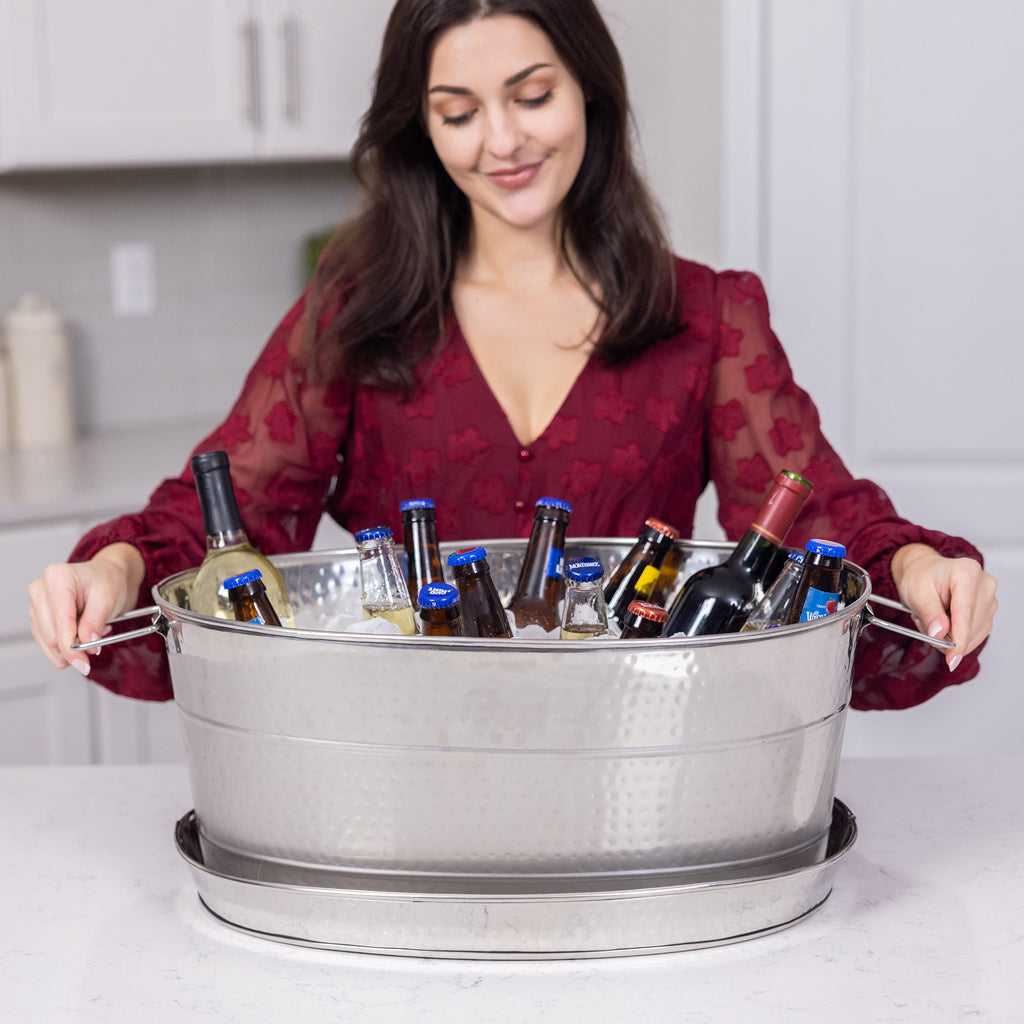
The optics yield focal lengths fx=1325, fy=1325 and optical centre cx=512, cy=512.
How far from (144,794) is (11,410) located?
5.63 feet

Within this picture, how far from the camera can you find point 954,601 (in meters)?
0.94

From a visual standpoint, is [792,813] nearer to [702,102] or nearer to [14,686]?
[14,686]

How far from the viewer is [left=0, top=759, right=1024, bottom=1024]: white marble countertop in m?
0.76

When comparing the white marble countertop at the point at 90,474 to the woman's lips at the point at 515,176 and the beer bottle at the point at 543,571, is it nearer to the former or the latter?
the woman's lips at the point at 515,176

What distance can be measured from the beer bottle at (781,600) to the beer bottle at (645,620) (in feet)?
0.27

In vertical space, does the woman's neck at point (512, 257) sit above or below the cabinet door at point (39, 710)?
above

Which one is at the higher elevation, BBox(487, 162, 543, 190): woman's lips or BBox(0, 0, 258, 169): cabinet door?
BBox(0, 0, 258, 169): cabinet door

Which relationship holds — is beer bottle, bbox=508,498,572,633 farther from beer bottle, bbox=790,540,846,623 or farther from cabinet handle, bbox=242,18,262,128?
cabinet handle, bbox=242,18,262,128

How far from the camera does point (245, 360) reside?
3.02 m

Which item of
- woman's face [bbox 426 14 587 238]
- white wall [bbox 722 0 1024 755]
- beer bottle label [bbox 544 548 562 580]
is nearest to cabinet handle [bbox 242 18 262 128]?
white wall [bbox 722 0 1024 755]

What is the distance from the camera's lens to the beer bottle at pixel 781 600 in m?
0.93

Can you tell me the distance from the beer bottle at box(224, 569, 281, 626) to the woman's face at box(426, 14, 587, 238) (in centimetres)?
59

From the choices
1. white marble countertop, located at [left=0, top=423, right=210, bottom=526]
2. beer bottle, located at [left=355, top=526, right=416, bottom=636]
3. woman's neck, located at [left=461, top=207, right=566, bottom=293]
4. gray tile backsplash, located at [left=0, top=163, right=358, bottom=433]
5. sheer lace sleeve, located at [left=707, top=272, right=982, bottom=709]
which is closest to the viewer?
beer bottle, located at [left=355, top=526, right=416, bottom=636]

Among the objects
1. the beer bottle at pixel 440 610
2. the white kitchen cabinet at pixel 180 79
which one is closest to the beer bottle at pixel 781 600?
the beer bottle at pixel 440 610
